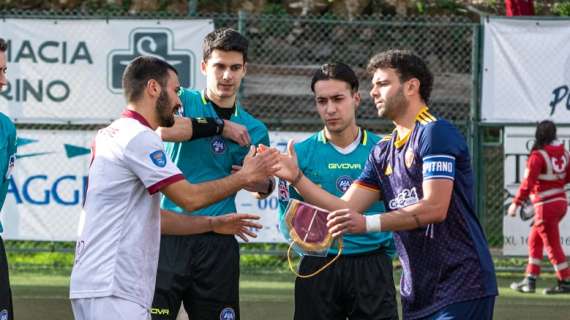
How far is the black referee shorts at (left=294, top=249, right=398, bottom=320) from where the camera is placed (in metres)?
6.48

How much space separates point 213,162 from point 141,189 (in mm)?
1380


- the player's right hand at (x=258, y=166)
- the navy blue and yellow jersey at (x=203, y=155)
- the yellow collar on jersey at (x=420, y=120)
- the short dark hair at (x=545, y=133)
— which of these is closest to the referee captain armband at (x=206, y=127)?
the navy blue and yellow jersey at (x=203, y=155)

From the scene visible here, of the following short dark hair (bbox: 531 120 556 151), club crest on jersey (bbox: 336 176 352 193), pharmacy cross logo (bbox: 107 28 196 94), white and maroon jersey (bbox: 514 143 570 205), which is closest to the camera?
club crest on jersey (bbox: 336 176 352 193)

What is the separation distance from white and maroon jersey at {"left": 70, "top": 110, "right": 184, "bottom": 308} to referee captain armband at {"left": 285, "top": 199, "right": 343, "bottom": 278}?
32.5 inches

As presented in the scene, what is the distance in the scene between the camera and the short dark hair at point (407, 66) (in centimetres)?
555

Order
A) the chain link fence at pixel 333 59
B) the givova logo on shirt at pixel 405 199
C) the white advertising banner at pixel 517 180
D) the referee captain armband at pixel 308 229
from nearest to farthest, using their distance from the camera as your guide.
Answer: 1. the givova logo on shirt at pixel 405 199
2. the referee captain armband at pixel 308 229
3. the white advertising banner at pixel 517 180
4. the chain link fence at pixel 333 59

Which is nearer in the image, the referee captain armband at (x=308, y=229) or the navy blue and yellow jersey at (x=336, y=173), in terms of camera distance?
the referee captain armband at (x=308, y=229)

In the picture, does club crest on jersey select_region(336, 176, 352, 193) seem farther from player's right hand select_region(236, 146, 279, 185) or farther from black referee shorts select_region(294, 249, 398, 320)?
player's right hand select_region(236, 146, 279, 185)

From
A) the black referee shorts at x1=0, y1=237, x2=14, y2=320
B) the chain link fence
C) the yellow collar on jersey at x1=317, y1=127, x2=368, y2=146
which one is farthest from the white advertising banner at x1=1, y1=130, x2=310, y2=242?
the black referee shorts at x1=0, y1=237, x2=14, y2=320

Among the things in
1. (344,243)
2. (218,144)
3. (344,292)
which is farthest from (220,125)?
(344,292)

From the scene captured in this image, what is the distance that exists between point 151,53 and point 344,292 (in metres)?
5.93

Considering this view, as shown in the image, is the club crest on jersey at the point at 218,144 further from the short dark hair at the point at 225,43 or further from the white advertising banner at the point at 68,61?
the white advertising banner at the point at 68,61

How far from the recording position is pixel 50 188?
11969 mm

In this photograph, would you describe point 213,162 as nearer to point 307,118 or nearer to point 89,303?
point 89,303
